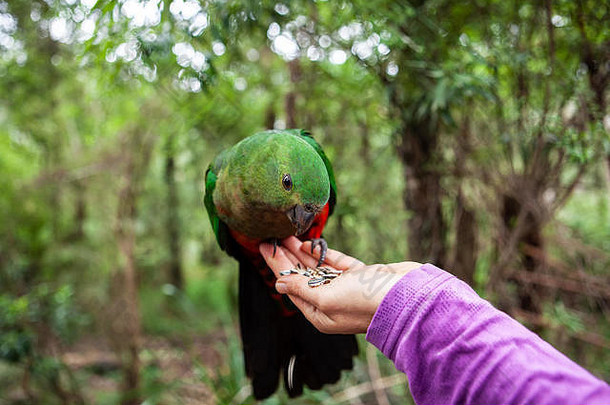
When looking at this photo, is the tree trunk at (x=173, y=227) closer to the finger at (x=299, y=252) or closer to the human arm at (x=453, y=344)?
the finger at (x=299, y=252)

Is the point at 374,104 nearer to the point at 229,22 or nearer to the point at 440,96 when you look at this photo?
the point at 440,96

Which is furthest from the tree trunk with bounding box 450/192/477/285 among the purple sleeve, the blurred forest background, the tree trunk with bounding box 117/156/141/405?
the tree trunk with bounding box 117/156/141/405

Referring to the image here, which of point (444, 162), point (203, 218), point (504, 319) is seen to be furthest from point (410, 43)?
point (203, 218)

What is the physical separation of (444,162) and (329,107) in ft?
3.45

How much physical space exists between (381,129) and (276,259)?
4.99ft

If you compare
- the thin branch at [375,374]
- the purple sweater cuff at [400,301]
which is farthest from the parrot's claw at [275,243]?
the thin branch at [375,374]

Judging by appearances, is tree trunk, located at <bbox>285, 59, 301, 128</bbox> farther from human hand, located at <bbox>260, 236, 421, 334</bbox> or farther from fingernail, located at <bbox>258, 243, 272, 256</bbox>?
human hand, located at <bbox>260, 236, 421, 334</bbox>

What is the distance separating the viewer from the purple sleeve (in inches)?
32.4

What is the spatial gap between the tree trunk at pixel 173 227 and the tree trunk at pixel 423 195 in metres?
4.26

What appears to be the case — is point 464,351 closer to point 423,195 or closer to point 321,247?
point 321,247

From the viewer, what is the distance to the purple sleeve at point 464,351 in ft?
2.70

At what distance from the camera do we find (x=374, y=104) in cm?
284

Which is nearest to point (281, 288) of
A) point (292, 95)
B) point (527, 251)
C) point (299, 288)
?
point (299, 288)

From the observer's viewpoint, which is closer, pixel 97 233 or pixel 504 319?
pixel 504 319
